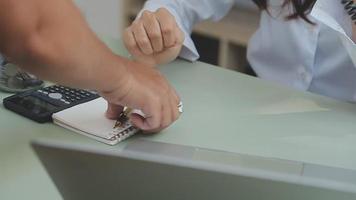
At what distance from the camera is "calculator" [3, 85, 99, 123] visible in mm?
869

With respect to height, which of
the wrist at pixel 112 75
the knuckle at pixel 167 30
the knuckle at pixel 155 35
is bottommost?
the knuckle at pixel 155 35

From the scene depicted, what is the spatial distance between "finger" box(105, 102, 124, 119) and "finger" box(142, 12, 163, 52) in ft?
0.66

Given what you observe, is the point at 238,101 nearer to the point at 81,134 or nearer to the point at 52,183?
the point at 81,134

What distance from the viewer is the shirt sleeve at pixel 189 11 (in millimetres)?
1187

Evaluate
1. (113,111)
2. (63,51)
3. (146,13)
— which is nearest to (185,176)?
(63,51)

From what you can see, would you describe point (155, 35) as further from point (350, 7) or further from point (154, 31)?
point (350, 7)

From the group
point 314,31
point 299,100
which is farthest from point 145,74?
point 314,31

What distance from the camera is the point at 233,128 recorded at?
89 centimetres

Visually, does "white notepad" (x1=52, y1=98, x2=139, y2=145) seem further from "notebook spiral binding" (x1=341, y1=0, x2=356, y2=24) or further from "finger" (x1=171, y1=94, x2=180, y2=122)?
"notebook spiral binding" (x1=341, y1=0, x2=356, y2=24)

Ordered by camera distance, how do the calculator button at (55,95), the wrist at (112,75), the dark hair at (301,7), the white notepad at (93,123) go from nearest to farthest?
the wrist at (112,75)
the white notepad at (93,123)
the calculator button at (55,95)
the dark hair at (301,7)

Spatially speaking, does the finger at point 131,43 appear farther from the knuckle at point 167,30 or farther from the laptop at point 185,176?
the laptop at point 185,176

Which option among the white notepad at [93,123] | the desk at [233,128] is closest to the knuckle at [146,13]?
the desk at [233,128]

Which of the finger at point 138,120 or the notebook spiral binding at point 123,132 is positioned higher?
the finger at point 138,120

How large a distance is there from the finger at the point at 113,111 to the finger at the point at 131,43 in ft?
0.62
